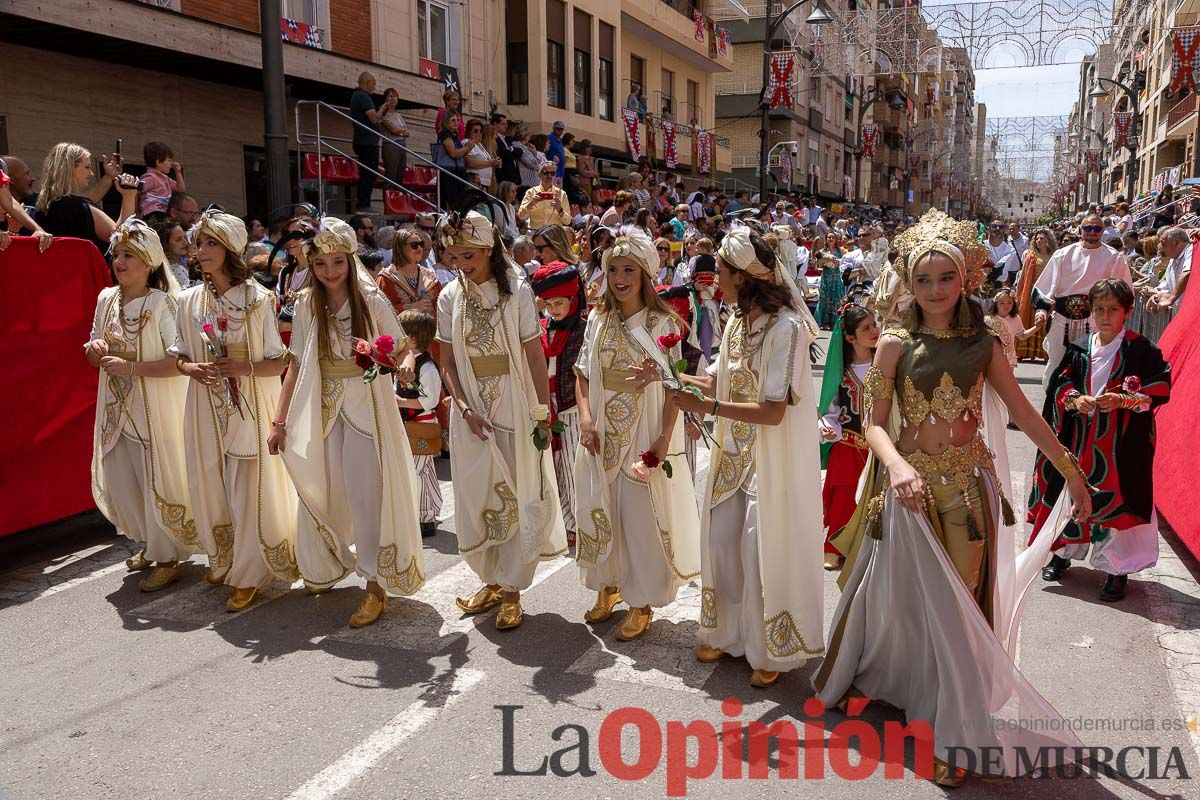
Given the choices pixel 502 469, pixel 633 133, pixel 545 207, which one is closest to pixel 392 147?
pixel 545 207

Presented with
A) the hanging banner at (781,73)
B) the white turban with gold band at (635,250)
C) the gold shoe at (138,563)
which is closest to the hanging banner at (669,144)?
the hanging banner at (781,73)

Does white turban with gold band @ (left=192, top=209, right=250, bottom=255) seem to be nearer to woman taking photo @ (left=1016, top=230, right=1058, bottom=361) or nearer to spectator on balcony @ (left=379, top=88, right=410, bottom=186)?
spectator on balcony @ (left=379, top=88, right=410, bottom=186)

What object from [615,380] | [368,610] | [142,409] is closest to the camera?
[615,380]

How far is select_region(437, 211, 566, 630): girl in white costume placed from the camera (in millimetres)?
4906

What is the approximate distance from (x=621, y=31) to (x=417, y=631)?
2513 cm

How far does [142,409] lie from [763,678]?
3.72 metres

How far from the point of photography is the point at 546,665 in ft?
14.8

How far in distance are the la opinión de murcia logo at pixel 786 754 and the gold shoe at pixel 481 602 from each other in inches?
48.2

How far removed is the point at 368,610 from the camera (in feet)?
16.5

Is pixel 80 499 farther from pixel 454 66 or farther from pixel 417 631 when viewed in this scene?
pixel 454 66

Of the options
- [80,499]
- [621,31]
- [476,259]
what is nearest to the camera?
[476,259]

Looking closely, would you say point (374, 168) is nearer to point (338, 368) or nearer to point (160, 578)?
point (160, 578)

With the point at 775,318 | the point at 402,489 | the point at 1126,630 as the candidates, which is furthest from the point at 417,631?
the point at 1126,630

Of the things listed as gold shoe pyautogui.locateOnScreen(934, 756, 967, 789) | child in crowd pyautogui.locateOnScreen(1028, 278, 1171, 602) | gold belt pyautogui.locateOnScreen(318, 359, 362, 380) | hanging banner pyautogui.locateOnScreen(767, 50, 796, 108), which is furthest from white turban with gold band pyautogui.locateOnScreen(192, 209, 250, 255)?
hanging banner pyautogui.locateOnScreen(767, 50, 796, 108)
